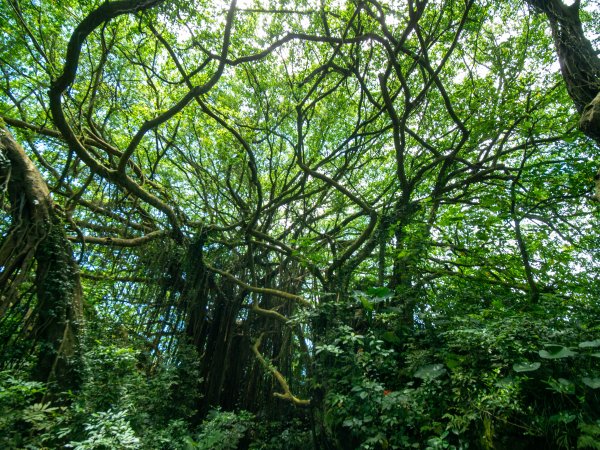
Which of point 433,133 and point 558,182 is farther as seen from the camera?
point 433,133

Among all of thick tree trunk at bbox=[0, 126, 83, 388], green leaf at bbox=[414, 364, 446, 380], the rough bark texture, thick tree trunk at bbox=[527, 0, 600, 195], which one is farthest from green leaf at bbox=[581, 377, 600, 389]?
thick tree trunk at bbox=[0, 126, 83, 388]

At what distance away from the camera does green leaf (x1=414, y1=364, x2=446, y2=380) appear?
2.75m

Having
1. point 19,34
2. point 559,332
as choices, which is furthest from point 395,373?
point 19,34

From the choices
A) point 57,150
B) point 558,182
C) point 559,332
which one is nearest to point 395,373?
point 559,332

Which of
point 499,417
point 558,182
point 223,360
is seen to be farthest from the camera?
point 223,360

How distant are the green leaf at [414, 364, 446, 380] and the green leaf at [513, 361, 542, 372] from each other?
560 millimetres

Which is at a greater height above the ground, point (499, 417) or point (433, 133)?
point (433, 133)

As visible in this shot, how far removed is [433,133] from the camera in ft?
18.9

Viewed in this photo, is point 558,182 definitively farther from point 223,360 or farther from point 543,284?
point 223,360

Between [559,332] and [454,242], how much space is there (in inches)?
75.4

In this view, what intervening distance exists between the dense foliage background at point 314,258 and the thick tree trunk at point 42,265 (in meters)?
0.02

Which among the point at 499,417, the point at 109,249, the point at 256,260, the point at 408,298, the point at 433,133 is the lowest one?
the point at 499,417

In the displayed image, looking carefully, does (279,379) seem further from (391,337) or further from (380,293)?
(380,293)

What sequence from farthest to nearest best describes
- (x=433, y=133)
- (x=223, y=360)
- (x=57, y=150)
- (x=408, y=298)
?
(x=57, y=150)
(x=433, y=133)
(x=223, y=360)
(x=408, y=298)
